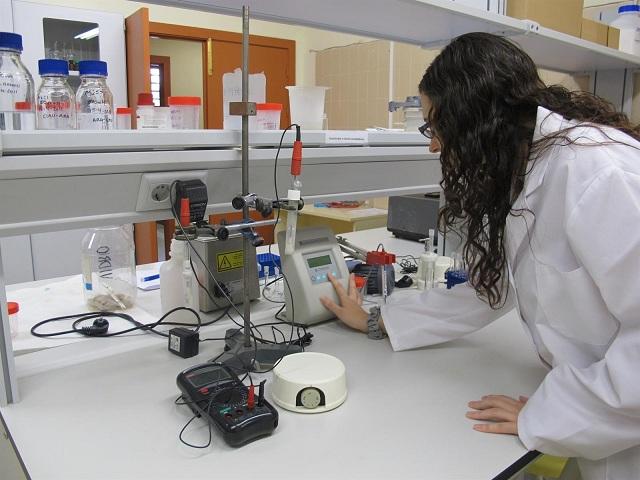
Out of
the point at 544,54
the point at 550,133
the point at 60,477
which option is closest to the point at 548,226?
the point at 550,133

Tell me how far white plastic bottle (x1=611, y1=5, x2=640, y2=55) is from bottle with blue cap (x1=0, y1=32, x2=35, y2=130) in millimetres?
2225

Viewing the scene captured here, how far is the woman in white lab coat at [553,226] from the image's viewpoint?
2.68 feet

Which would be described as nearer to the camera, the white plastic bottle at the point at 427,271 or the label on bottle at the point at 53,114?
the label on bottle at the point at 53,114

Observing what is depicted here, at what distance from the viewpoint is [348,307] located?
138 cm

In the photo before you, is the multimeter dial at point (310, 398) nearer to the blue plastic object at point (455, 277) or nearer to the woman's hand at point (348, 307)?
the woman's hand at point (348, 307)

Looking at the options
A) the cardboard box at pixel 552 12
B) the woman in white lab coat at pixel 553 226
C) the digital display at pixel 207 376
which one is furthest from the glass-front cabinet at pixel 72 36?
the woman in white lab coat at pixel 553 226

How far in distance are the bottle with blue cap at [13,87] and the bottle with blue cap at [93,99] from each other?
0.10 m

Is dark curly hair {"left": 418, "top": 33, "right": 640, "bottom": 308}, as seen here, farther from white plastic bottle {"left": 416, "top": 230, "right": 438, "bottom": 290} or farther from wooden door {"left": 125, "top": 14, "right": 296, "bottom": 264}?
wooden door {"left": 125, "top": 14, "right": 296, "bottom": 264}

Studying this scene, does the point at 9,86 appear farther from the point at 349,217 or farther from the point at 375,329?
the point at 349,217

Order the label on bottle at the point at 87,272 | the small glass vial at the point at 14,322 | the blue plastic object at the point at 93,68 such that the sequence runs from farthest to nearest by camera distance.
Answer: the label on bottle at the point at 87,272, the small glass vial at the point at 14,322, the blue plastic object at the point at 93,68

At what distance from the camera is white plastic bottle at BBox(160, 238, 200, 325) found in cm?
138

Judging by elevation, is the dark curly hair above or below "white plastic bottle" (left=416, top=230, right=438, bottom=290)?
above

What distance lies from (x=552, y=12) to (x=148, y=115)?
148 centimetres

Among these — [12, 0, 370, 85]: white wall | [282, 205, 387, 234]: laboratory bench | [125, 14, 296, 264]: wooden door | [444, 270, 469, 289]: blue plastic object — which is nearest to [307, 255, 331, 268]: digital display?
[444, 270, 469, 289]: blue plastic object
